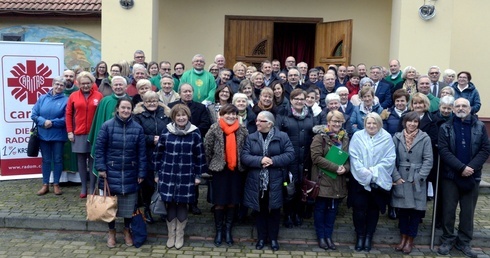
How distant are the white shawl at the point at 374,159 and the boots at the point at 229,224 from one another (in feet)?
5.19

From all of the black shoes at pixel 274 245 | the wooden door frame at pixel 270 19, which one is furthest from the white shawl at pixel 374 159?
the wooden door frame at pixel 270 19

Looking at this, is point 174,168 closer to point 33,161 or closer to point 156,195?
point 156,195

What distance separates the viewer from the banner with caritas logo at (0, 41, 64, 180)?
26.3 ft

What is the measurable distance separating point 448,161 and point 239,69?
11.5 feet

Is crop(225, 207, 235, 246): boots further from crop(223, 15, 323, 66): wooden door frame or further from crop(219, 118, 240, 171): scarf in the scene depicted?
crop(223, 15, 323, 66): wooden door frame

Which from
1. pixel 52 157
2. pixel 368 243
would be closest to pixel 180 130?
pixel 368 243

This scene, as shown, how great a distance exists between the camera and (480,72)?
36.5 feet

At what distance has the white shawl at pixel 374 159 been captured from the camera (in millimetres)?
5652

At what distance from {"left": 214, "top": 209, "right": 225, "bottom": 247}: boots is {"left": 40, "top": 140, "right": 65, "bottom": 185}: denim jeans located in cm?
296

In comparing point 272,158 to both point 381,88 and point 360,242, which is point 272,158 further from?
point 381,88

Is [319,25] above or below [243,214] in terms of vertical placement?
above

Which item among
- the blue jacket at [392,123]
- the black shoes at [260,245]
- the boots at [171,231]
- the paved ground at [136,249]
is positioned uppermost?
the blue jacket at [392,123]

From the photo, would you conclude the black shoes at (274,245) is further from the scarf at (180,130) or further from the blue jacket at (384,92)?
the blue jacket at (384,92)

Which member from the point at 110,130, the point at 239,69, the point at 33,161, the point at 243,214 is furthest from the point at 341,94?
the point at 33,161
